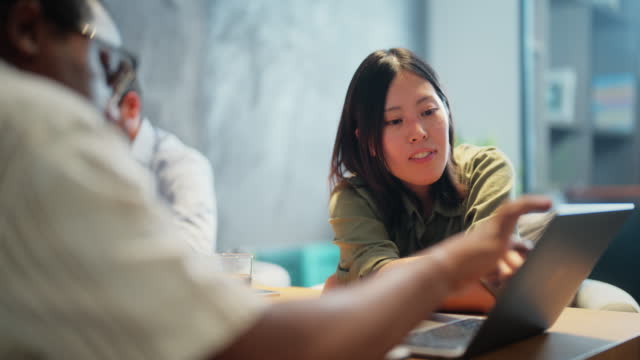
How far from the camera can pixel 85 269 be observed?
1.69 ft

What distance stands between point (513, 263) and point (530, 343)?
249mm

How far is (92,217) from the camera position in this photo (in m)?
0.52

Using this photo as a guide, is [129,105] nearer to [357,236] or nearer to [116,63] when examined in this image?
[116,63]

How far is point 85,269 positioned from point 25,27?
24cm

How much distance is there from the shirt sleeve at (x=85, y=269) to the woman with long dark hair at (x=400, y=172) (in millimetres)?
915

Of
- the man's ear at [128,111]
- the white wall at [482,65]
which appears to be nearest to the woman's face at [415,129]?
the man's ear at [128,111]

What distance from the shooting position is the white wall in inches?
183

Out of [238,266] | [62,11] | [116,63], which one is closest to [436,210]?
[238,266]

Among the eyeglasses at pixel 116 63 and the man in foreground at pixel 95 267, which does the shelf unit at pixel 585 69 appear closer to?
the eyeglasses at pixel 116 63

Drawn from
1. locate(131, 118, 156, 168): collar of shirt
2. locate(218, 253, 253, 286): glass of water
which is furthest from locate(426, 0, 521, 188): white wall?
locate(218, 253, 253, 286): glass of water

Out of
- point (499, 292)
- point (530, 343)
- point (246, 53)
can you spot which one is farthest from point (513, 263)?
point (246, 53)

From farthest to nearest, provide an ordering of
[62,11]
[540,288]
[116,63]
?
1. [540,288]
2. [116,63]
3. [62,11]

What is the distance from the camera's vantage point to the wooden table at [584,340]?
0.93 metres

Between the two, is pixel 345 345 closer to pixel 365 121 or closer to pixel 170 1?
pixel 365 121
